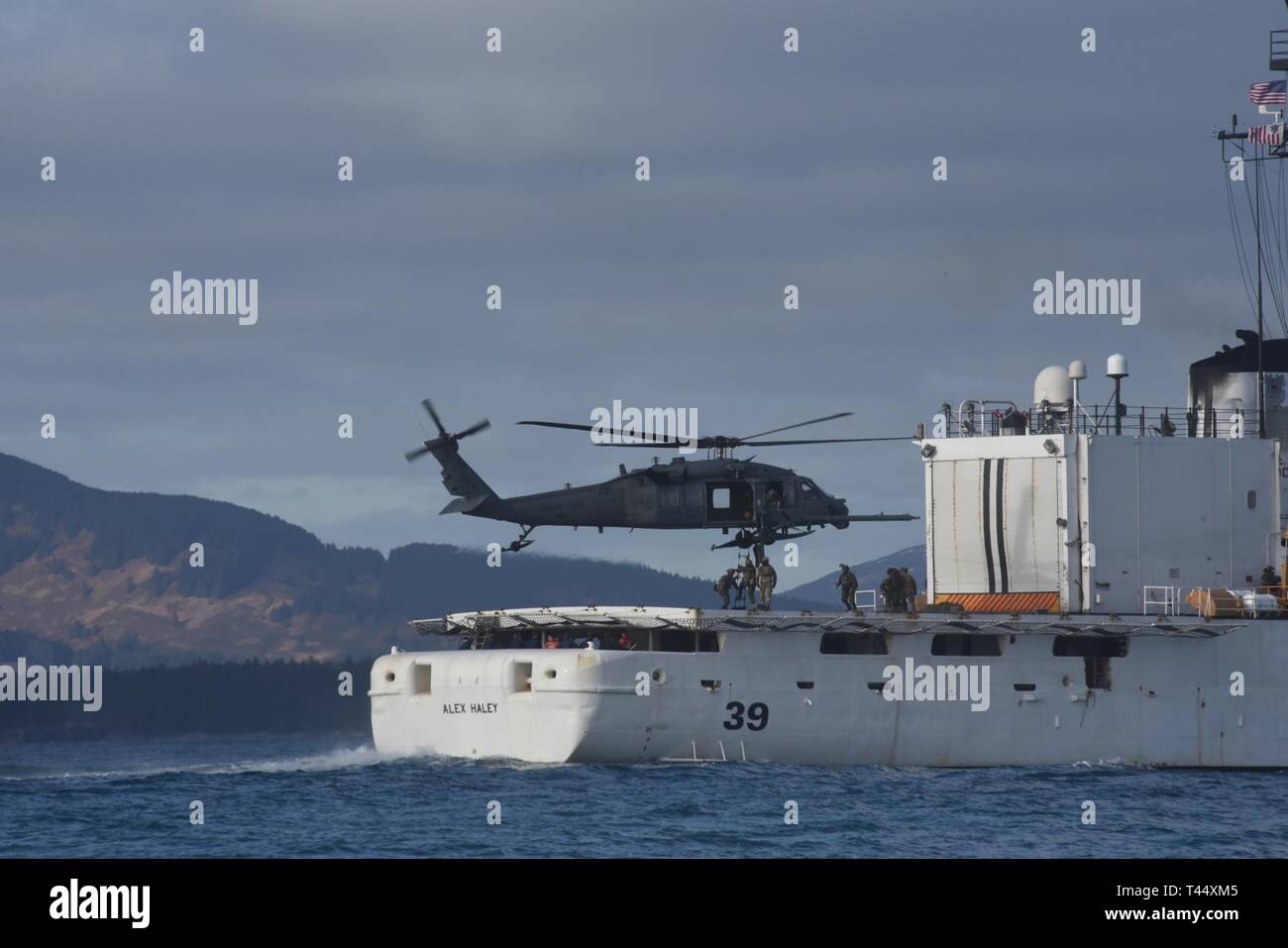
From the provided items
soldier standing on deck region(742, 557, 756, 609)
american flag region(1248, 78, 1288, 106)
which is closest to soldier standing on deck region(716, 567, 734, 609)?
soldier standing on deck region(742, 557, 756, 609)

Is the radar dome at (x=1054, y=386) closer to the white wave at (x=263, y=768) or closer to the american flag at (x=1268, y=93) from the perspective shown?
the american flag at (x=1268, y=93)

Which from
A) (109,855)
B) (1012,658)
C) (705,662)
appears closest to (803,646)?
(705,662)

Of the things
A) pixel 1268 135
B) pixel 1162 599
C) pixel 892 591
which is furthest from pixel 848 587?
pixel 1268 135

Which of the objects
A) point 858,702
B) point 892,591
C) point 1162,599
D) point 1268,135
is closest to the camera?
point 858,702

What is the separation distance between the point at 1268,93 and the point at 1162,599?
16816 mm

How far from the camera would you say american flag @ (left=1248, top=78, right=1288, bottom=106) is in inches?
2312

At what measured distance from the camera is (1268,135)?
60344 mm

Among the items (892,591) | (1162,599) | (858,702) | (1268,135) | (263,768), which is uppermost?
(1268,135)

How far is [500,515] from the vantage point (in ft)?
174

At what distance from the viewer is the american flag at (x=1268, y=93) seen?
58.7m

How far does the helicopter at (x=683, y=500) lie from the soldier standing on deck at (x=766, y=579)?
5.97 feet

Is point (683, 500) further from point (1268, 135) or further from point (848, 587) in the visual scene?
point (1268, 135)
